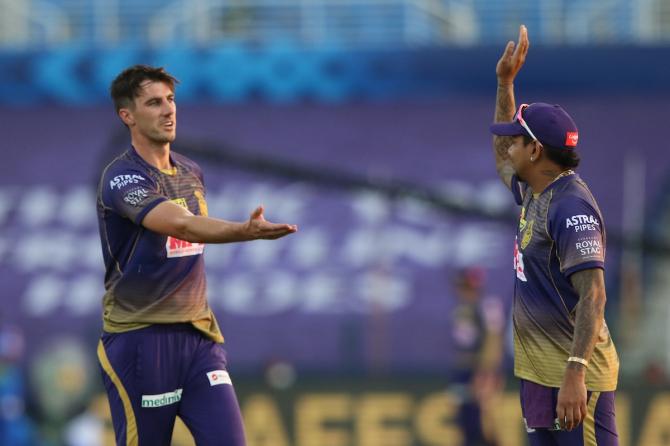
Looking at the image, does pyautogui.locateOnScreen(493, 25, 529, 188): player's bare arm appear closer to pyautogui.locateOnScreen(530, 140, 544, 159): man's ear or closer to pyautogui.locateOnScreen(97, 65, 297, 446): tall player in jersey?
pyautogui.locateOnScreen(530, 140, 544, 159): man's ear

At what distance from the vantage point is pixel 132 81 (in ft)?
22.8

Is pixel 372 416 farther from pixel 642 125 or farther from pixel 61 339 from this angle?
pixel 642 125

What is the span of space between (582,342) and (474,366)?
746 centimetres

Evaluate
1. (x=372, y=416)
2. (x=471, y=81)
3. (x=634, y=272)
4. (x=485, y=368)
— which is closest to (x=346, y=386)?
(x=372, y=416)

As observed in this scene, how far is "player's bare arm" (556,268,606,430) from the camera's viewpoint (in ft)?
19.8

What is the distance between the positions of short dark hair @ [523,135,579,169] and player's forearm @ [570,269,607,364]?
1.99 ft

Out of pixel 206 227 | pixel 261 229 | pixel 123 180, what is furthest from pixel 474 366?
pixel 261 229

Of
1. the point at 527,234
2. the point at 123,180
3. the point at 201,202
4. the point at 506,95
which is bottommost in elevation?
the point at 527,234

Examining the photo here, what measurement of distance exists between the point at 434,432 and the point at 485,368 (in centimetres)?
84

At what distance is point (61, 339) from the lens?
1672 centimetres

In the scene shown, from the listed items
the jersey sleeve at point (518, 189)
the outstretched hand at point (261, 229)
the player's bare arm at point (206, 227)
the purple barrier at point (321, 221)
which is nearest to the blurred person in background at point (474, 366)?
the purple barrier at point (321, 221)

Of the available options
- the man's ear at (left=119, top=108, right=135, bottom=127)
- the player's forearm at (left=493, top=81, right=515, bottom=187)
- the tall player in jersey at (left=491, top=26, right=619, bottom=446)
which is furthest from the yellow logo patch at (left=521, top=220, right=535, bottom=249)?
the man's ear at (left=119, top=108, right=135, bottom=127)

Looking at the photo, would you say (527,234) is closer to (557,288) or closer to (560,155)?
(557,288)

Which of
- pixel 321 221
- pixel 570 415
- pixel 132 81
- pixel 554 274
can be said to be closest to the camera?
pixel 570 415
